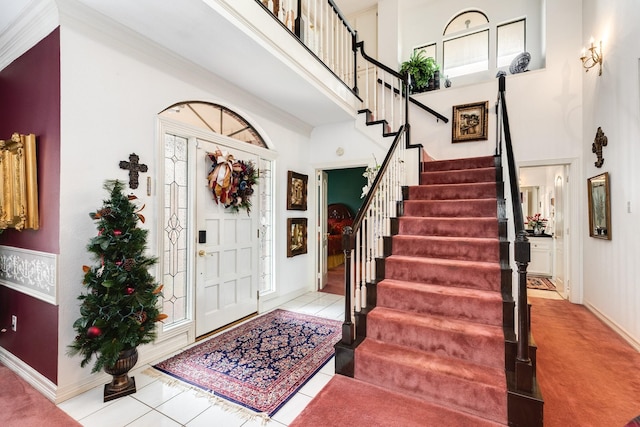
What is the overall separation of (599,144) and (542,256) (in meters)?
3.15

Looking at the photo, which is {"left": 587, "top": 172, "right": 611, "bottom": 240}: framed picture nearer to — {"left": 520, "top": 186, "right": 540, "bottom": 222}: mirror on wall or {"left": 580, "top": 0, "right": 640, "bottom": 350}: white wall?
{"left": 580, "top": 0, "right": 640, "bottom": 350}: white wall

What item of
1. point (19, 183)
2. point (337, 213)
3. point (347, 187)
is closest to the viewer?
point (19, 183)

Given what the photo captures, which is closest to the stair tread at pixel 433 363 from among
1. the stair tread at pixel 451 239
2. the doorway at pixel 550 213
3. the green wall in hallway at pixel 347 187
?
the stair tread at pixel 451 239

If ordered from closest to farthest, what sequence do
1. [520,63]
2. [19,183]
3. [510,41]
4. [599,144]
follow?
[19,183]
[599,144]
[520,63]
[510,41]

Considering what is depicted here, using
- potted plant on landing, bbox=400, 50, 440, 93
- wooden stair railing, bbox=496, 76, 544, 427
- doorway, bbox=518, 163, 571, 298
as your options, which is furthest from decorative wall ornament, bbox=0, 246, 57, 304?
doorway, bbox=518, 163, 571, 298

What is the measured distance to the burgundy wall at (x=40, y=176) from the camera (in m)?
2.06

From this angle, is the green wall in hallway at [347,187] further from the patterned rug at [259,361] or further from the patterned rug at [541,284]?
the patterned rug at [259,361]

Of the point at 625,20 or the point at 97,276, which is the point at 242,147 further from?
the point at 625,20

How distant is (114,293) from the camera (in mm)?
1994

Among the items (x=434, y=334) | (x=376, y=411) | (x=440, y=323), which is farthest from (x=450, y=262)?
(x=376, y=411)

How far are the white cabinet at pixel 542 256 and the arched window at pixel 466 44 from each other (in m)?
3.60

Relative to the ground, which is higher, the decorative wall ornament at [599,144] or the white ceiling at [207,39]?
the white ceiling at [207,39]

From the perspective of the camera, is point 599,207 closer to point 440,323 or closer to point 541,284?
point 541,284

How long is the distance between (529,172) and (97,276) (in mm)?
8190
